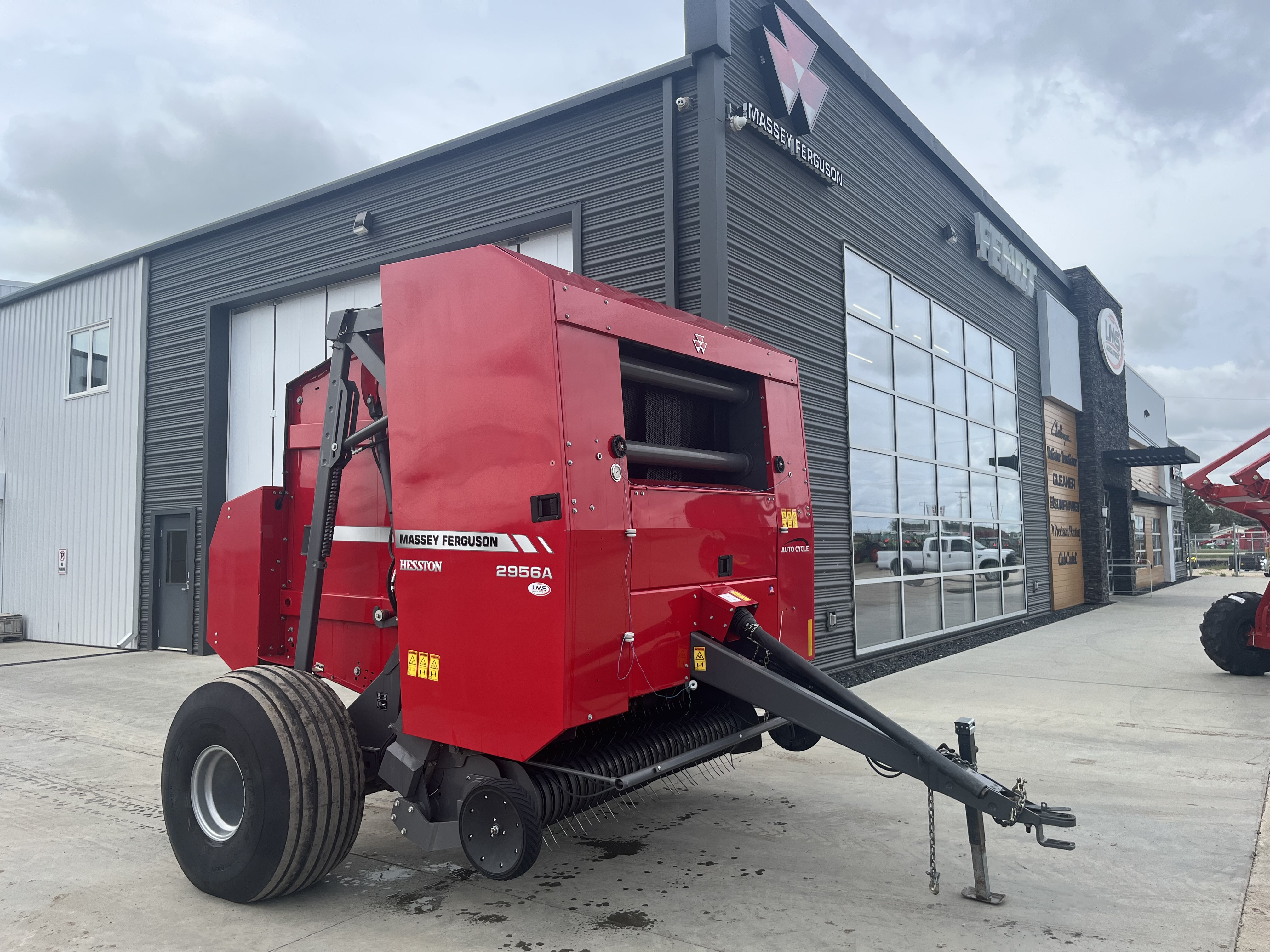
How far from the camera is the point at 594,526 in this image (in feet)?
11.2

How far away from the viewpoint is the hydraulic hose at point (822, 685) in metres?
3.60

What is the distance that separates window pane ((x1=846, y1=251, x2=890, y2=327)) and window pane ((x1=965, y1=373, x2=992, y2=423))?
3263mm

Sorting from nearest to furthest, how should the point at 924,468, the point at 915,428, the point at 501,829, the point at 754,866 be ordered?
the point at 501,829
the point at 754,866
the point at 915,428
the point at 924,468

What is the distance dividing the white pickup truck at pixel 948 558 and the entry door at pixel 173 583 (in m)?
9.61

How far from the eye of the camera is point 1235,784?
5.61 meters

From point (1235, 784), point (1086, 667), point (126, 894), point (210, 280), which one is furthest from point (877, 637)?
point (210, 280)

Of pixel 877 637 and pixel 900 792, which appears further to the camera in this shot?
pixel 877 637

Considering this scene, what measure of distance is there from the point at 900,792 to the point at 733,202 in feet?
18.2

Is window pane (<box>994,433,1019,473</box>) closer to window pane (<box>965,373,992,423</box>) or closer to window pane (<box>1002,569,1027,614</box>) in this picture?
window pane (<box>965,373,992,423</box>)

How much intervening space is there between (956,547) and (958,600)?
0.79m

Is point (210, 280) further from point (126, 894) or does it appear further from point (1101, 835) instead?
point (1101, 835)

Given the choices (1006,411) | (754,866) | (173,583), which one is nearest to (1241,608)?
(1006,411)

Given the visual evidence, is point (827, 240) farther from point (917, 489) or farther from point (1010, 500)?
point (1010, 500)

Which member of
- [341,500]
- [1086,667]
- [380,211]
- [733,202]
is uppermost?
[380,211]
